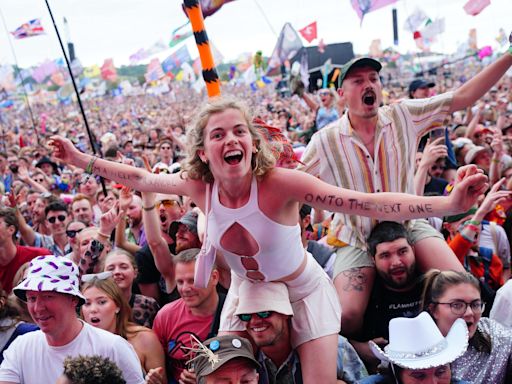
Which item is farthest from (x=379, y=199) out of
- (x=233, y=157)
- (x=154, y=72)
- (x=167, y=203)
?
(x=154, y=72)

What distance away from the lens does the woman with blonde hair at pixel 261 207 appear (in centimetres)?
269

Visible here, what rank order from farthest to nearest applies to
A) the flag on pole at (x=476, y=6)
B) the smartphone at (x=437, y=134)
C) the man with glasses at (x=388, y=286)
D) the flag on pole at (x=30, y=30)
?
the flag on pole at (x=30, y=30) < the flag on pole at (x=476, y=6) < the smartphone at (x=437, y=134) < the man with glasses at (x=388, y=286)

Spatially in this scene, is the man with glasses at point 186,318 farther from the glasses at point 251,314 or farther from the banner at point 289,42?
the banner at point 289,42

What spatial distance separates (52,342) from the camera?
2.94 meters

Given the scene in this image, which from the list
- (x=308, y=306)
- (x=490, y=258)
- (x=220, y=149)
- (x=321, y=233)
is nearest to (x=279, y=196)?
(x=220, y=149)

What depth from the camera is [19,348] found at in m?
2.96

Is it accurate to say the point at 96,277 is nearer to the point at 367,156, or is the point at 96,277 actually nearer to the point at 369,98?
the point at 367,156

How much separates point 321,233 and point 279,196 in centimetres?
286

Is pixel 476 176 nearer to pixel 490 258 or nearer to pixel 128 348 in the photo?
pixel 128 348

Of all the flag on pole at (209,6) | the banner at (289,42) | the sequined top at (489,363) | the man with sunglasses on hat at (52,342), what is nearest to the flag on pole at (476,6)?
Answer: the banner at (289,42)

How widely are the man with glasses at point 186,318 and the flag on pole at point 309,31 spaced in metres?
16.5

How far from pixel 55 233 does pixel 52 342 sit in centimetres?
294

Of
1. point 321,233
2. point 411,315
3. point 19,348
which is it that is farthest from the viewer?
point 321,233

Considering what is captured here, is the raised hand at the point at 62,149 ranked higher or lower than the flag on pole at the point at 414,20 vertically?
lower
